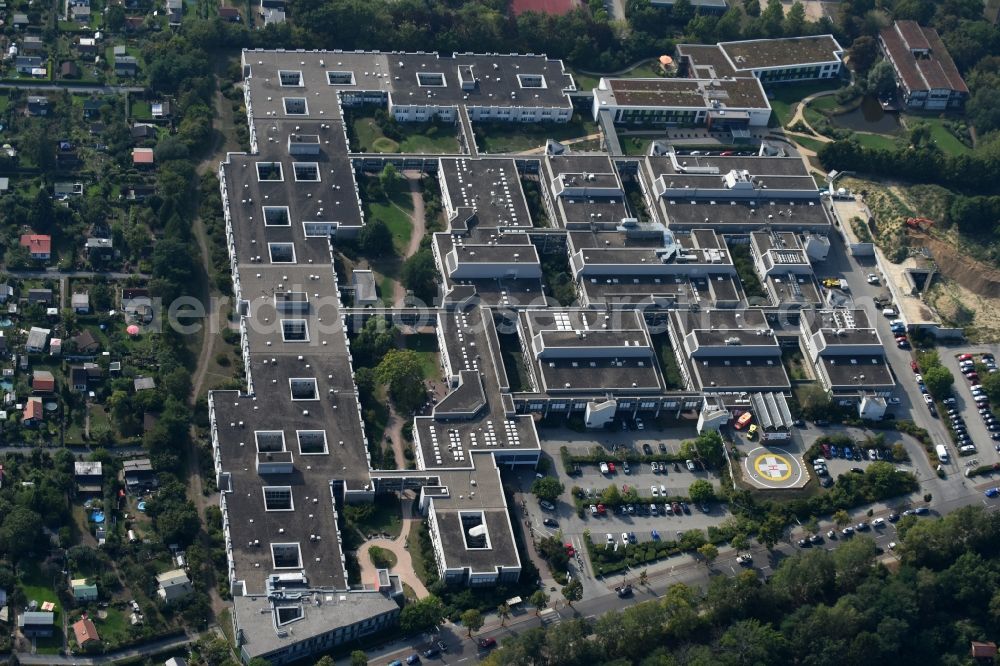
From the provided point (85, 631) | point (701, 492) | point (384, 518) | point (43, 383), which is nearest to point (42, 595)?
point (85, 631)

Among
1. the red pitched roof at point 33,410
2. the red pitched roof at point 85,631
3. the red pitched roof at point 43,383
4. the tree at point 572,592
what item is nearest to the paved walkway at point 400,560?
the tree at point 572,592

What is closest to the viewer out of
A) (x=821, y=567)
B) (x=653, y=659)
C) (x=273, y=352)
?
(x=653, y=659)

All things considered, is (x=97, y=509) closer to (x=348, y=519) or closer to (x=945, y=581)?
(x=348, y=519)

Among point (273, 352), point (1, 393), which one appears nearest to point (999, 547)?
point (273, 352)

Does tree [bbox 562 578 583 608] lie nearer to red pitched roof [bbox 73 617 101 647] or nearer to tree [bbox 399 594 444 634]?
tree [bbox 399 594 444 634]

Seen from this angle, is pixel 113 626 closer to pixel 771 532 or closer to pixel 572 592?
pixel 572 592

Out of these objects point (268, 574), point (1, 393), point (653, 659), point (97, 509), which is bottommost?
point (653, 659)

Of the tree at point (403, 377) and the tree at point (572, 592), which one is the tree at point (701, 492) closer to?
the tree at point (572, 592)
